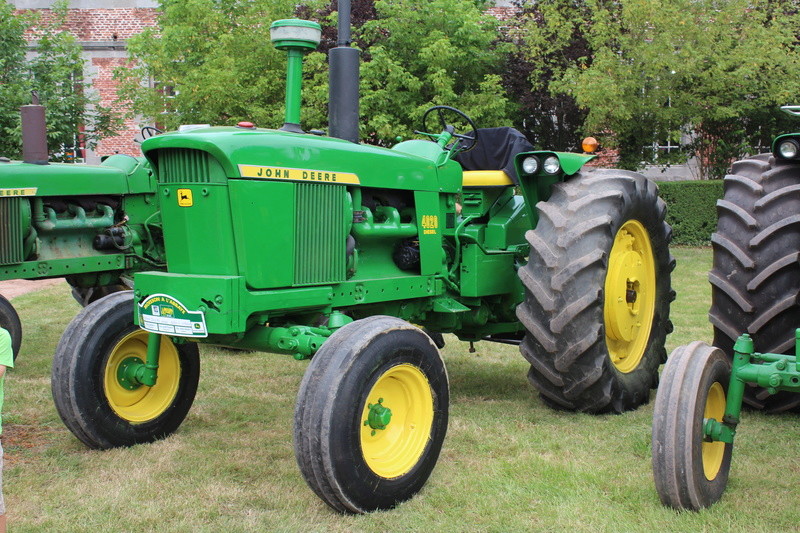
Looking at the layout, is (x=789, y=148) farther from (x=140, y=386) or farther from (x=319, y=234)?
(x=140, y=386)

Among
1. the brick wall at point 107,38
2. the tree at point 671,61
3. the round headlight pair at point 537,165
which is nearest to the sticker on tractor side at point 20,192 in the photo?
the round headlight pair at point 537,165

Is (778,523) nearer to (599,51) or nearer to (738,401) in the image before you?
(738,401)

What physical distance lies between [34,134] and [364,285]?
349cm

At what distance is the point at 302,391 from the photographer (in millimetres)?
3449

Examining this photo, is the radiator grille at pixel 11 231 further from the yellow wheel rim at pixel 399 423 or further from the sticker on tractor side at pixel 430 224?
the yellow wheel rim at pixel 399 423

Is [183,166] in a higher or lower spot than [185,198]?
higher

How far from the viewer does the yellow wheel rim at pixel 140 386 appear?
450cm

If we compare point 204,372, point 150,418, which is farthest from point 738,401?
point 204,372

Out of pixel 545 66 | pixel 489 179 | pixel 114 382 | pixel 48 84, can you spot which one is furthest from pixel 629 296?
pixel 48 84

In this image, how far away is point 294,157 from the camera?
12.8ft

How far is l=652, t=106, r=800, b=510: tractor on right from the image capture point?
3396 mm

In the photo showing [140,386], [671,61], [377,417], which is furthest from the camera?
[671,61]

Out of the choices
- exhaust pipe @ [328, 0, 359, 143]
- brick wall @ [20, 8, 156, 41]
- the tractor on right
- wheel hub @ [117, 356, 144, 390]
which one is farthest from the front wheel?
brick wall @ [20, 8, 156, 41]

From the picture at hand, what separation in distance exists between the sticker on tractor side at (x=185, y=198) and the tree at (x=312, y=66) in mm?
11200
